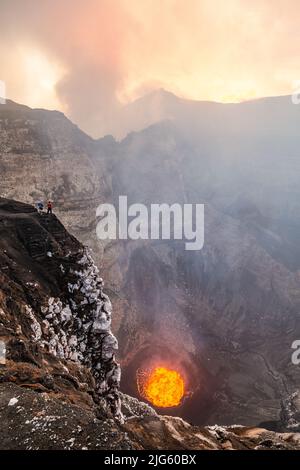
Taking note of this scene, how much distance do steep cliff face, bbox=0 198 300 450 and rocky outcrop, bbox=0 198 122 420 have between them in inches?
3.7

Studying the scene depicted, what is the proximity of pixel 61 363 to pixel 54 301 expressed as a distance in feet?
22.2

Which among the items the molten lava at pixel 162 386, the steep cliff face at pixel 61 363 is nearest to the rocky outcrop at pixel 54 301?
the steep cliff face at pixel 61 363

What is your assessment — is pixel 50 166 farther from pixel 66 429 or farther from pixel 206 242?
pixel 66 429

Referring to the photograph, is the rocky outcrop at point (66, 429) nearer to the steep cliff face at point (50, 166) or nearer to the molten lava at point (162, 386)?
the molten lava at point (162, 386)

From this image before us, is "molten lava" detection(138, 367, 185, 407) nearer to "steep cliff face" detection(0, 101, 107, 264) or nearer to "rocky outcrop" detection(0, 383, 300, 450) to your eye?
"steep cliff face" detection(0, 101, 107, 264)

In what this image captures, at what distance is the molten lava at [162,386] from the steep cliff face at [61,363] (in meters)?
26.6

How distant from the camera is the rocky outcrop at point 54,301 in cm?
2541

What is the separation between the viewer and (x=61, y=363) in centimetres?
2461

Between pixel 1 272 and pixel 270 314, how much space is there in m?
83.5

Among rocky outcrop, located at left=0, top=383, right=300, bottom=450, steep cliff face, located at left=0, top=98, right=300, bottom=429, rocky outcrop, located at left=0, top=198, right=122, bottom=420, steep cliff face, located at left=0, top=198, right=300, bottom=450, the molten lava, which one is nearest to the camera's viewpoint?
rocky outcrop, located at left=0, top=383, right=300, bottom=450

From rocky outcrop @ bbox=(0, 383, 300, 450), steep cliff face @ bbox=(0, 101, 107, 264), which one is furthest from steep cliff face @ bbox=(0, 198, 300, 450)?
steep cliff face @ bbox=(0, 101, 107, 264)

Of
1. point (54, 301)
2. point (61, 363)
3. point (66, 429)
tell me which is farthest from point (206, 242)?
point (66, 429)

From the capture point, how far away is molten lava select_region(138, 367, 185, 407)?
222 feet
